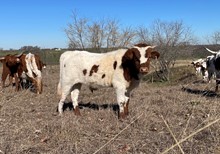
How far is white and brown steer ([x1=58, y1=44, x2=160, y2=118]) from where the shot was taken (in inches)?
301

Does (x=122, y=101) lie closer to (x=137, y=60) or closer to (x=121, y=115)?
(x=121, y=115)

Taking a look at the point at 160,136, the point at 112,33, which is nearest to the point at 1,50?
the point at 112,33

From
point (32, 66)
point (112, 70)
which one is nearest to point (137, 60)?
point (112, 70)

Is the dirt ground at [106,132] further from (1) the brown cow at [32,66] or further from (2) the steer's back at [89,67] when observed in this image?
(1) the brown cow at [32,66]

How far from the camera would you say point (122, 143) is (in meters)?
5.32

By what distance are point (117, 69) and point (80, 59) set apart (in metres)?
1.16

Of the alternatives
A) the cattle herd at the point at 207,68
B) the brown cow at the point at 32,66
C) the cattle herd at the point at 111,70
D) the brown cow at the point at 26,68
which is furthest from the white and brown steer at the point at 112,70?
the cattle herd at the point at 207,68

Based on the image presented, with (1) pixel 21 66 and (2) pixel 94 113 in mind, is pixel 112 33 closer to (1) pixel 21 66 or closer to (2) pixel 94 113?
(1) pixel 21 66

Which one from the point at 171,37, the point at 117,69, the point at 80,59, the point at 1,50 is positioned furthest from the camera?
the point at 1,50

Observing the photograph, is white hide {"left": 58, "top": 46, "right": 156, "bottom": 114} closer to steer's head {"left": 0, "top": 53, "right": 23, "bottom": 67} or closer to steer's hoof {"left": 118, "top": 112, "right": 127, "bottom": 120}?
steer's hoof {"left": 118, "top": 112, "right": 127, "bottom": 120}

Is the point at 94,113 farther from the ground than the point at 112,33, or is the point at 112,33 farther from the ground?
the point at 112,33

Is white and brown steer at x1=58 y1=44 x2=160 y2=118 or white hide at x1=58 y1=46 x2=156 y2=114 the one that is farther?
white hide at x1=58 y1=46 x2=156 y2=114

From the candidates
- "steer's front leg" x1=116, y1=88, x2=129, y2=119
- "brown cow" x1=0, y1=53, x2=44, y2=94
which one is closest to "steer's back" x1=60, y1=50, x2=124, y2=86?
"steer's front leg" x1=116, y1=88, x2=129, y2=119

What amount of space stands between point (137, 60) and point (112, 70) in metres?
0.77
